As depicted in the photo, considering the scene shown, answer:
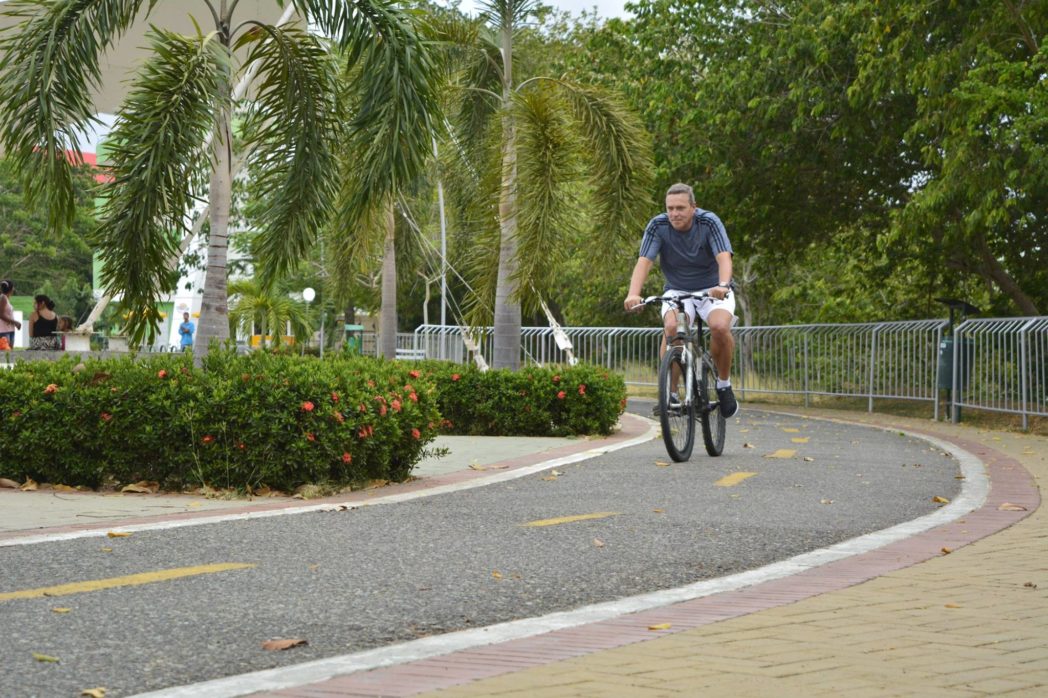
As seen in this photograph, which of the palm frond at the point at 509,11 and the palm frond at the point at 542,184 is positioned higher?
the palm frond at the point at 509,11

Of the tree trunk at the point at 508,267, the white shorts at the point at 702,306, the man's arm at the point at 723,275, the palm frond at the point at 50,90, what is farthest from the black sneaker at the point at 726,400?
the palm frond at the point at 50,90

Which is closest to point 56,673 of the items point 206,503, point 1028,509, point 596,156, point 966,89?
point 206,503

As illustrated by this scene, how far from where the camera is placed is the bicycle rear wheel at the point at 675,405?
1038 cm

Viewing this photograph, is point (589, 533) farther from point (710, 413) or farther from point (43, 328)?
point (43, 328)

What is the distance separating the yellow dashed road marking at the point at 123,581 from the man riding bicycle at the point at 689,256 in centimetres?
489

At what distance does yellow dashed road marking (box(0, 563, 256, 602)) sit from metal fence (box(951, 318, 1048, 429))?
1263 centimetres

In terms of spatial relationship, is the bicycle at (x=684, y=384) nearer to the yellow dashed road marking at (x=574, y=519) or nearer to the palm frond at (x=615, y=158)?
the yellow dashed road marking at (x=574, y=519)

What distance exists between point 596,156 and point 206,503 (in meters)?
9.05

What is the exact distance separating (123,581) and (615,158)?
1135cm

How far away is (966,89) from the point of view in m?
17.6

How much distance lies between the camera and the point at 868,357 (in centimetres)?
2252

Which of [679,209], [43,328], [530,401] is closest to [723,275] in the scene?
[679,209]

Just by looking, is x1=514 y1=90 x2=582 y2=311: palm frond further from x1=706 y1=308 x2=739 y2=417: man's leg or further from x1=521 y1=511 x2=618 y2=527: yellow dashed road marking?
x1=521 y1=511 x2=618 y2=527: yellow dashed road marking

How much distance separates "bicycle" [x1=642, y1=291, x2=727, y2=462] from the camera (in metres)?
10.4
